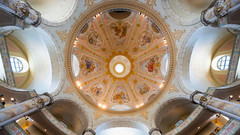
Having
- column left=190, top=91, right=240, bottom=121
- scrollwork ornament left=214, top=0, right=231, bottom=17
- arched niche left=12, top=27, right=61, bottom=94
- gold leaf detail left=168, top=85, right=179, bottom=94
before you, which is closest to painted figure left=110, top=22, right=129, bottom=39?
arched niche left=12, top=27, right=61, bottom=94

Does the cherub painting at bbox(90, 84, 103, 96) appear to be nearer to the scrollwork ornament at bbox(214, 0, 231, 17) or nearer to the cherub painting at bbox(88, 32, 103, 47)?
the cherub painting at bbox(88, 32, 103, 47)

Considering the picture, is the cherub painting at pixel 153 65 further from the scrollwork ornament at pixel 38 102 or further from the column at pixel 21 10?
the column at pixel 21 10

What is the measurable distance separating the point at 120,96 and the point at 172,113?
6418 millimetres

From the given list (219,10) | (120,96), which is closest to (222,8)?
(219,10)

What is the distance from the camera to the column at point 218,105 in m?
6.21

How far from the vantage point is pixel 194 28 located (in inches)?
426

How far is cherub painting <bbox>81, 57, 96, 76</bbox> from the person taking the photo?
16.3 m

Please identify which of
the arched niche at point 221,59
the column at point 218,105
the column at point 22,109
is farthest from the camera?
the arched niche at point 221,59

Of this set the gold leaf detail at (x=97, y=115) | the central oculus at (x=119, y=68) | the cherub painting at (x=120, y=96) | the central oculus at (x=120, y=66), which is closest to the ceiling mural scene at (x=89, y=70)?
the gold leaf detail at (x=97, y=115)

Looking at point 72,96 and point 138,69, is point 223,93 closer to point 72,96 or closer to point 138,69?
point 138,69

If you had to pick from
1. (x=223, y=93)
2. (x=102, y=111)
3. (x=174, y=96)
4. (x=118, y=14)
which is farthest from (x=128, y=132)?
(x=118, y=14)

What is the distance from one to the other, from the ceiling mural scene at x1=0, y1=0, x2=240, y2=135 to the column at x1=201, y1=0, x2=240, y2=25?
0.06m

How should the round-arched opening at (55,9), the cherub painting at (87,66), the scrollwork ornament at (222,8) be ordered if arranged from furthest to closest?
the cherub painting at (87,66) < the round-arched opening at (55,9) < the scrollwork ornament at (222,8)

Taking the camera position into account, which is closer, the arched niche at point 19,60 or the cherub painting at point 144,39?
the arched niche at point 19,60
